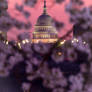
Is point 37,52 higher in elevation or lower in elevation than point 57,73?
higher

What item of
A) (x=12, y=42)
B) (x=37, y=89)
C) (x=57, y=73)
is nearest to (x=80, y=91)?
(x=57, y=73)

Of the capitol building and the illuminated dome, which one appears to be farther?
the illuminated dome

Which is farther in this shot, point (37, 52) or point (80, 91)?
point (37, 52)

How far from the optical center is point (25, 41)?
7957 mm

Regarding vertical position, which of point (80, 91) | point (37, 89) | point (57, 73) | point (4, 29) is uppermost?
point (4, 29)

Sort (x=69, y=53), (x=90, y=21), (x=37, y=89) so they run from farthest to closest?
(x=37, y=89) < (x=69, y=53) < (x=90, y=21)

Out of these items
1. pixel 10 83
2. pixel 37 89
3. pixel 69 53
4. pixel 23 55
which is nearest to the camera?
pixel 69 53

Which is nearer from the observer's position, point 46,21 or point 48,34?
point 48,34

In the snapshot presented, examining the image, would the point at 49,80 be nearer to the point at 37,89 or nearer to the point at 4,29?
the point at 4,29

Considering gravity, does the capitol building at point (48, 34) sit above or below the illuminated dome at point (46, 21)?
below

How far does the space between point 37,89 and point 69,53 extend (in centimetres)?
673

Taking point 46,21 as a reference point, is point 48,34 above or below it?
below

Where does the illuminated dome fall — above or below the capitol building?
above

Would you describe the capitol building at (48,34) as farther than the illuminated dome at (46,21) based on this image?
No
